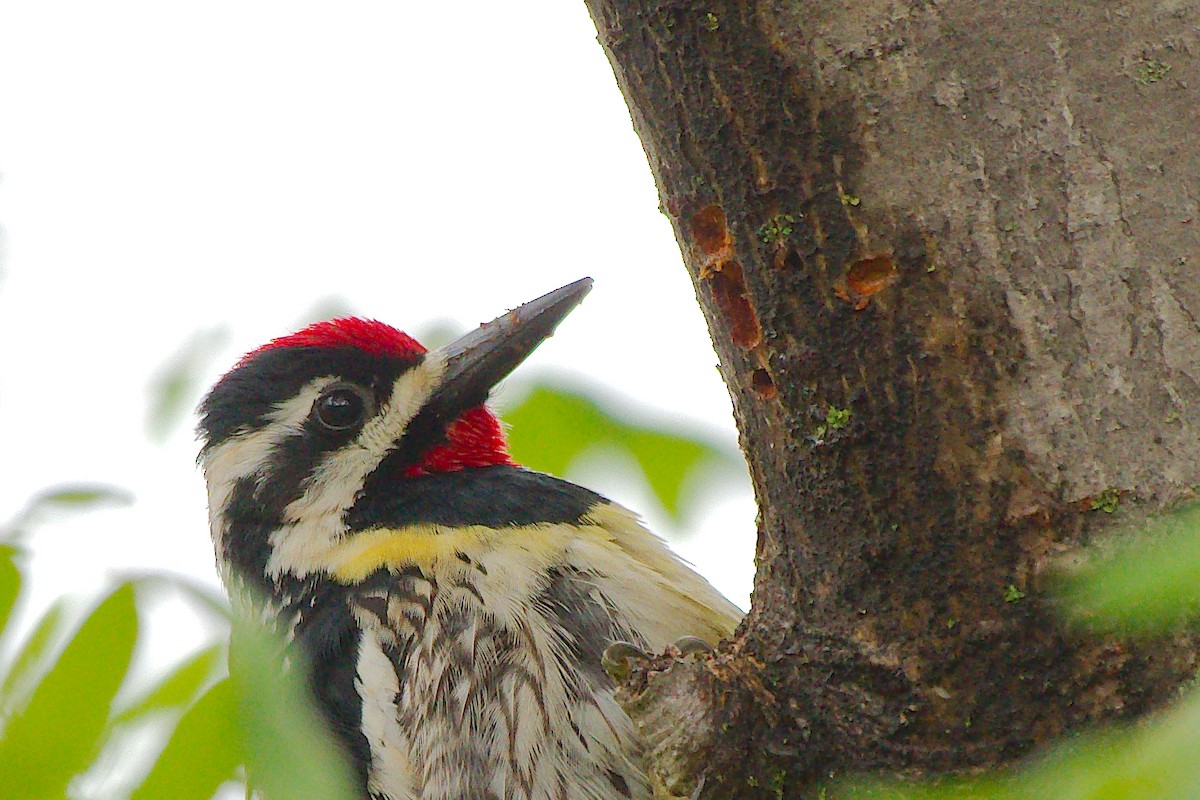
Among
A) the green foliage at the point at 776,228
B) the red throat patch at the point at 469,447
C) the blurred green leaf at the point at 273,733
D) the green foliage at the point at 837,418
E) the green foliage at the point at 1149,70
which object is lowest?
the blurred green leaf at the point at 273,733

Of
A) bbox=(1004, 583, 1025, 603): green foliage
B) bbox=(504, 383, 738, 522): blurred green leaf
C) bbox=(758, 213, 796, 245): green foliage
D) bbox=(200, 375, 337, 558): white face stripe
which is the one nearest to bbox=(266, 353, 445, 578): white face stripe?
bbox=(200, 375, 337, 558): white face stripe

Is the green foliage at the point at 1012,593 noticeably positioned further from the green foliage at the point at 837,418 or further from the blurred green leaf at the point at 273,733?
the blurred green leaf at the point at 273,733

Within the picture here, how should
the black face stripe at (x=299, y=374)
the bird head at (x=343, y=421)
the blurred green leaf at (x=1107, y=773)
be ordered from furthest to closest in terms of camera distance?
the black face stripe at (x=299, y=374)
the bird head at (x=343, y=421)
the blurred green leaf at (x=1107, y=773)

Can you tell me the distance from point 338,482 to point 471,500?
36 cm

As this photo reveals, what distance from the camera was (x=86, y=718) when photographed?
152 cm

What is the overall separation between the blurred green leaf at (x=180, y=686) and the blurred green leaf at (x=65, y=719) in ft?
0.11

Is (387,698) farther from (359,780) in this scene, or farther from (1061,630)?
(1061,630)

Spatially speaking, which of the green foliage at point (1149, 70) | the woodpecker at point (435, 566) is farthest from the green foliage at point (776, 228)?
the woodpecker at point (435, 566)

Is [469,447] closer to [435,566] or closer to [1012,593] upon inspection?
[435,566]

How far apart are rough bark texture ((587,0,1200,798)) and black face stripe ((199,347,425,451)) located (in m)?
1.53

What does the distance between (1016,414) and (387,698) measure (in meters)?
1.44

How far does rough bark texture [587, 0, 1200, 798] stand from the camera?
1539mm

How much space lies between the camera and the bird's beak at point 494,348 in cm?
309

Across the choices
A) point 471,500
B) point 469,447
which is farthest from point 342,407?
point 471,500
